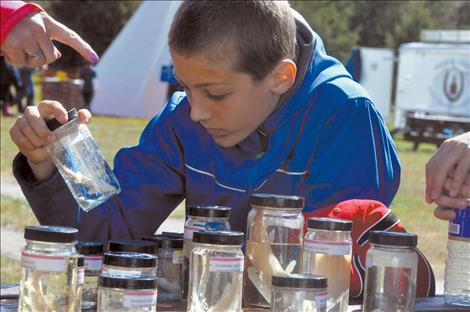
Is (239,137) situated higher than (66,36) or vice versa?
(66,36)

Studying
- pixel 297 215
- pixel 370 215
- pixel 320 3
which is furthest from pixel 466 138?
pixel 320 3

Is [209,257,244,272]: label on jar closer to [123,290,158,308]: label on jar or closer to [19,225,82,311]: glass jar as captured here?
[123,290,158,308]: label on jar

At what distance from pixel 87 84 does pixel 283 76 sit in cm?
2747

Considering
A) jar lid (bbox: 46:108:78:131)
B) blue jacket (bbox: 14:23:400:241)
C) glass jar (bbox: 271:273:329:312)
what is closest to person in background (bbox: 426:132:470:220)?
blue jacket (bbox: 14:23:400:241)

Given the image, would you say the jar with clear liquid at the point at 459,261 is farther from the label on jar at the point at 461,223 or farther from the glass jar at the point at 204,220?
the glass jar at the point at 204,220

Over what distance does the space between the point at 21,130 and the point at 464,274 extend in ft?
4.43

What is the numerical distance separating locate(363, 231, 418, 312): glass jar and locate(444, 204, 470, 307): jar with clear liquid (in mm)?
359

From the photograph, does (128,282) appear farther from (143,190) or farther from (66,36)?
(143,190)

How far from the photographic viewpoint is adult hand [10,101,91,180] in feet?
8.34

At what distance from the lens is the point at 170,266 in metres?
2.64

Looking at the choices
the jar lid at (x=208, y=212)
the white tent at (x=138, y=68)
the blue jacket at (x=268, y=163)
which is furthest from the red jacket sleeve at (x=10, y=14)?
the white tent at (x=138, y=68)

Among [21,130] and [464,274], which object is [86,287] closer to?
[21,130]

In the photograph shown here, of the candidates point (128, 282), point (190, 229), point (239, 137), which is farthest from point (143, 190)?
point (128, 282)

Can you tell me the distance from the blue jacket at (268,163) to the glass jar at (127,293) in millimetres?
891
